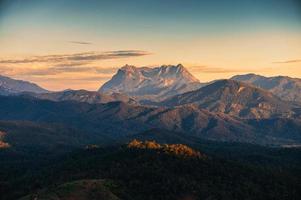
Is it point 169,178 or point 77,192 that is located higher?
point 77,192

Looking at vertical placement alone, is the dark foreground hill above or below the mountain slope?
below

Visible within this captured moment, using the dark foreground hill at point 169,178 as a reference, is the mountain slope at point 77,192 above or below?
above

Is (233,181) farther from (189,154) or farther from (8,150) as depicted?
(8,150)

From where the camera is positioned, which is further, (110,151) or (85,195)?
(110,151)

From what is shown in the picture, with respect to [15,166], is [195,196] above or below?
above

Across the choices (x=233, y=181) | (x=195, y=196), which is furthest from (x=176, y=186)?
(x=233, y=181)

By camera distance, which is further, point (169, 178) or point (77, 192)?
point (169, 178)

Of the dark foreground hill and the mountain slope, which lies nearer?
the mountain slope

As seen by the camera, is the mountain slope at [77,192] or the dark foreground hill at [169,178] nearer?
the mountain slope at [77,192]
